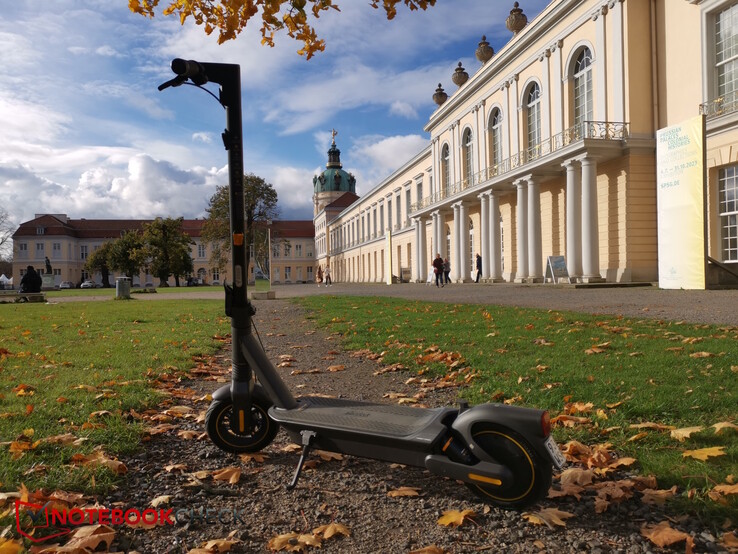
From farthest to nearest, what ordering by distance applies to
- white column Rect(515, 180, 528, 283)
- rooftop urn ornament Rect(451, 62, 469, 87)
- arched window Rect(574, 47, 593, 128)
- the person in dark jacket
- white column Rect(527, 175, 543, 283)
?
rooftop urn ornament Rect(451, 62, 469, 87)
white column Rect(515, 180, 528, 283)
white column Rect(527, 175, 543, 283)
arched window Rect(574, 47, 593, 128)
the person in dark jacket

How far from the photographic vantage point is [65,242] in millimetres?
104938

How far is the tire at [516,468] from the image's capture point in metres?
2.32

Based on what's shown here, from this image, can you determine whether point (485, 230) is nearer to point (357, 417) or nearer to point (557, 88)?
point (557, 88)

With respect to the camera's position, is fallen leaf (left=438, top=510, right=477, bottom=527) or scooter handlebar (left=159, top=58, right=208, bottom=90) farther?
scooter handlebar (left=159, top=58, right=208, bottom=90)

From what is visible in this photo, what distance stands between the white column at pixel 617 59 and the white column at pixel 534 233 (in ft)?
18.1

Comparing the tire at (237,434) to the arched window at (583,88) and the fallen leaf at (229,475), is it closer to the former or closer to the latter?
the fallen leaf at (229,475)

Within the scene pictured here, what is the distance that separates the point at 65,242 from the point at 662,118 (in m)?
108

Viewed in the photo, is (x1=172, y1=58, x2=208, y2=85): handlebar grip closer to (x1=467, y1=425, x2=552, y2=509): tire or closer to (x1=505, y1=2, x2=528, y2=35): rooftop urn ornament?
(x1=467, y1=425, x2=552, y2=509): tire

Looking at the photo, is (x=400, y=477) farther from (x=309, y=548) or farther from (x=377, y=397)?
(x=377, y=397)

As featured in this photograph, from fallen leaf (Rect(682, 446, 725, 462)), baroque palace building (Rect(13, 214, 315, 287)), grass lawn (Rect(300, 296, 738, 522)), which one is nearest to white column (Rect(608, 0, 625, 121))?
grass lawn (Rect(300, 296, 738, 522))

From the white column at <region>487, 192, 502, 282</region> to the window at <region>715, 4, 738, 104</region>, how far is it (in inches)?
572

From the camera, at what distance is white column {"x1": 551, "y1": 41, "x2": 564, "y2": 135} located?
27.2 meters

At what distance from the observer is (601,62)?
78.9 feet

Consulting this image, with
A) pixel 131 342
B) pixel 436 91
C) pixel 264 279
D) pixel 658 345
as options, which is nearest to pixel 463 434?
pixel 658 345
